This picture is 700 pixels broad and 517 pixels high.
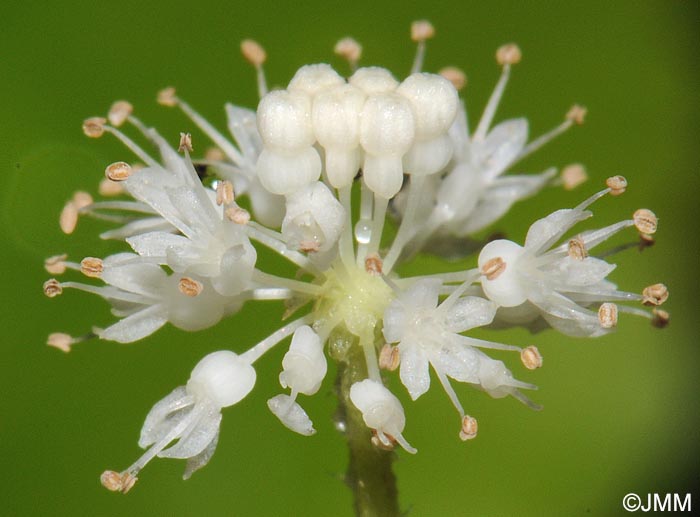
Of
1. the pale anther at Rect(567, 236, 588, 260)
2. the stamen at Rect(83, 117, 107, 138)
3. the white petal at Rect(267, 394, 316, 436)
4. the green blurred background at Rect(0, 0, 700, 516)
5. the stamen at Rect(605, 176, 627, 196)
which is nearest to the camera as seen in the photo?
the white petal at Rect(267, 394, 316, 436)

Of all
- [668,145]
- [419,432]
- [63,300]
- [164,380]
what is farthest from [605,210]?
[63,300]

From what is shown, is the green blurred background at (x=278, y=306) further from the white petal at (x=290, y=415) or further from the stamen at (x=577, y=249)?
the stamen at (x=577, y=249)

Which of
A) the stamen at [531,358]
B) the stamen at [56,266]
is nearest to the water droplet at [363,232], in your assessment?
the stamen at [531,358]

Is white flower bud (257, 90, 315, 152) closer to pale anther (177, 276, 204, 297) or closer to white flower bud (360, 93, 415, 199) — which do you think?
white flower bud (360, 93, 415, 199)

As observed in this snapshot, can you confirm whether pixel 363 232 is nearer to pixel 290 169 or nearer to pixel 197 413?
pixel 290 169

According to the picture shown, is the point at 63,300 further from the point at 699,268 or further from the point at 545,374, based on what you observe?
the point at 699,268

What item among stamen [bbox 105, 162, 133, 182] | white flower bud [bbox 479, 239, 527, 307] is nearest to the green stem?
white flower bud [bbox 479, 239, 527, 307]

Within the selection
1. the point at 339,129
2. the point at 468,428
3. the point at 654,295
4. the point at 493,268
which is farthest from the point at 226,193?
the point at 654,295
